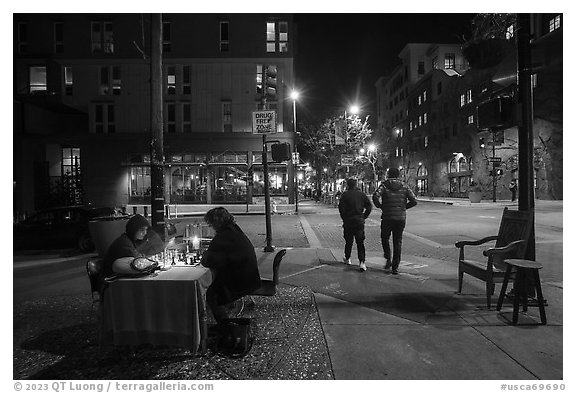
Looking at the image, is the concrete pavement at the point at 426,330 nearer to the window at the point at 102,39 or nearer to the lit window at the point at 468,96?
the window at the point at 102,39

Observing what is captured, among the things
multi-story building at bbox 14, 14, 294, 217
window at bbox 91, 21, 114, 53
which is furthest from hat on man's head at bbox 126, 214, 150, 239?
window at bbox 91, 21, 114, 53

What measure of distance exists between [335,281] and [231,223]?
132 inches

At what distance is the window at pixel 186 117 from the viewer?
32.1 meters

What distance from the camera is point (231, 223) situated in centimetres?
452

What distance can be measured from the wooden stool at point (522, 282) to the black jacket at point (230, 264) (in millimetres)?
3322

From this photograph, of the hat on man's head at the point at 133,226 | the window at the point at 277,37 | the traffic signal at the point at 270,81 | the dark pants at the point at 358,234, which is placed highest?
the window at the point at 277,37

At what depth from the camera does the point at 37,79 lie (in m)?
32.3

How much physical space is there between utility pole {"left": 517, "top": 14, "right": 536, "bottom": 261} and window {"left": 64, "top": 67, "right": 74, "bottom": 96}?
1365 inches

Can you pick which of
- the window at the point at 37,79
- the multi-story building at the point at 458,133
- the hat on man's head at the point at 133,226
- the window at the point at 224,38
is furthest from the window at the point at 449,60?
the hat on man's head at the point at 133,226

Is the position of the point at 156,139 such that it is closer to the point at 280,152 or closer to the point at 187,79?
the point at 280,152

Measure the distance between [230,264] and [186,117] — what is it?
29.8 m

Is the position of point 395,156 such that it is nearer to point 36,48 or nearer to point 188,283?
point 36,48

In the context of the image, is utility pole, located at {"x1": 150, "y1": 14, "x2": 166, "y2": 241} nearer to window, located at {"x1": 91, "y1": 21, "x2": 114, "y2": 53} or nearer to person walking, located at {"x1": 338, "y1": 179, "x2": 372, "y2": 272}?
person walking, located at {"x1": 338, "y1": 179, "x2": 372, "y2": 272}
